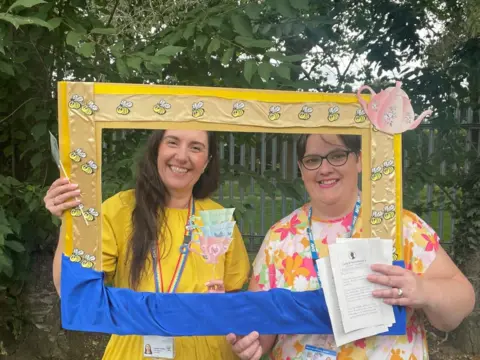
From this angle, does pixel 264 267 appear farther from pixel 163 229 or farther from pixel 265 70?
pixel 265 70

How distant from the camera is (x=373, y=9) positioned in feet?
12.9

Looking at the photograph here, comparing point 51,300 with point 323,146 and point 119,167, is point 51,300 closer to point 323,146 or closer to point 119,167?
point 119,167

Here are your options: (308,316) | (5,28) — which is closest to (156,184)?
(308,316)

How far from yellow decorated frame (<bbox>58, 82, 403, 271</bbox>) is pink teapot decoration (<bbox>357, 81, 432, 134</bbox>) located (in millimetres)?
26

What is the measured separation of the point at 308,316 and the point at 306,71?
5.09ft

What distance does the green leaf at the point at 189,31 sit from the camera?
2422mm

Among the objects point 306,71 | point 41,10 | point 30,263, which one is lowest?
point 30,263

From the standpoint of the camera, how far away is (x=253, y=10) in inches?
94.7

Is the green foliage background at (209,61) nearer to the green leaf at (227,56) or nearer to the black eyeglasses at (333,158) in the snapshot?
the green leaf at (227,56)

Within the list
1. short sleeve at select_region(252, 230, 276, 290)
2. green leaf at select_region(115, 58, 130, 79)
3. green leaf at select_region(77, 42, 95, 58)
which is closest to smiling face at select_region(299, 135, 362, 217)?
short sleeve at select_region(252, 230, 276, 290)

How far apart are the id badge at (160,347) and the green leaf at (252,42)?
1284 mm

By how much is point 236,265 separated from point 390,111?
0.77 m

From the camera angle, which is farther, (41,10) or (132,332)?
(41,10)

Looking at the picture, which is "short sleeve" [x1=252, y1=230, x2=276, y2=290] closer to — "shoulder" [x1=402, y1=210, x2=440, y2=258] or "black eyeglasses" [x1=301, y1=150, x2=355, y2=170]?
"black eyeglasses" [x1=301, y1=150, x2=355, y2=170]
